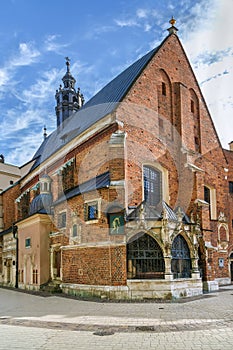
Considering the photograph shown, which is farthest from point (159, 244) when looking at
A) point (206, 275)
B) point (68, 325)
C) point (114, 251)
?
point (68, 325)

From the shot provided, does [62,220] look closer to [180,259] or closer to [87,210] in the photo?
[87,210]

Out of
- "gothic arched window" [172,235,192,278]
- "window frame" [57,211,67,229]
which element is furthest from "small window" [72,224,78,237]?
"gothic arched window" [172,235,192,278]

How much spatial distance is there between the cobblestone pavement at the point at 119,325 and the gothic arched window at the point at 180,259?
2.01 metres

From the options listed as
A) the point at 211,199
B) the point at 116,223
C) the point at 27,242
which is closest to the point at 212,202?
the point at 211,199

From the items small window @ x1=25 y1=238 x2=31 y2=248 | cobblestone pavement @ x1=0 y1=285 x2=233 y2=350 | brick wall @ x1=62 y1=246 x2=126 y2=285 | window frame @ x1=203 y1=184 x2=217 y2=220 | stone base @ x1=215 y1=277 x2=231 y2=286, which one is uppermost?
window frame @ x1=203 y1=184 x2=217 y2=220

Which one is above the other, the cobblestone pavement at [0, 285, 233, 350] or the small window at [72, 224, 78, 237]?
the small window at [72, 224, 78, 237]

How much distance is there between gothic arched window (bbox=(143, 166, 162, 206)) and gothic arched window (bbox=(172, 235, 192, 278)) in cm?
266

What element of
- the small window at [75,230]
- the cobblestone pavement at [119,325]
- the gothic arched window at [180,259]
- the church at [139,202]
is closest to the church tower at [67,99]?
the church at [139,202]

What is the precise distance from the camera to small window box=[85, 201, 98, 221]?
1656cm

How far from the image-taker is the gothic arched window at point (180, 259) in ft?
52.7

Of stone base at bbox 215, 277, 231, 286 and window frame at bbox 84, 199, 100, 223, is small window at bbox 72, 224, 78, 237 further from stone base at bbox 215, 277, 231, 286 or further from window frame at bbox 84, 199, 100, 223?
stone base at bbox 215, 277, 231, 286

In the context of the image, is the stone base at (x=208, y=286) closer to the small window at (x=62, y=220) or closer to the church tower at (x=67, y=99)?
the small window at (x=62, y=220)

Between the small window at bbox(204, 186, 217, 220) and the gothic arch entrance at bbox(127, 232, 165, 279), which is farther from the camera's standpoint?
the small window at bbox(204, 186, 217, 220)

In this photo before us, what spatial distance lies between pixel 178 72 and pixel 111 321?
1589cm
